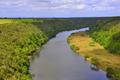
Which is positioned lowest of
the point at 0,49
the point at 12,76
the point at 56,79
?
the point at 56,79

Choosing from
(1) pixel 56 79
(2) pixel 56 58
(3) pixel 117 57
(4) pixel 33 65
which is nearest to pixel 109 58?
(3) pixel 117 57

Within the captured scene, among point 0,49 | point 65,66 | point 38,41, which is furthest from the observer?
point 38,41

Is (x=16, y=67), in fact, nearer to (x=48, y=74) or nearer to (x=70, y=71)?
(x=48, y=74)

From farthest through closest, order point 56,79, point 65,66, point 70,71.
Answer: point 65,66, point 70,71, point 56,79

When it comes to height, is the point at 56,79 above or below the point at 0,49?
below

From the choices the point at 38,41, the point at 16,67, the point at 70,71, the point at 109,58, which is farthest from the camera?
the point at 38,41

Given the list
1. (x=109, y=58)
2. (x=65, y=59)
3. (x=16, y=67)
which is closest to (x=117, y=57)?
(x=109, y=58)

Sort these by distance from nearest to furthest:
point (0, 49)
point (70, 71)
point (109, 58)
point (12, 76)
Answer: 1. point (12, 76)
2. point (0, 49)
3. point (70, 71)
4. point (109, 58)

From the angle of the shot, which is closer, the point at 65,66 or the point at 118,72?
the point at 118,72

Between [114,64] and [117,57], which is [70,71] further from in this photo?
[117,57]
